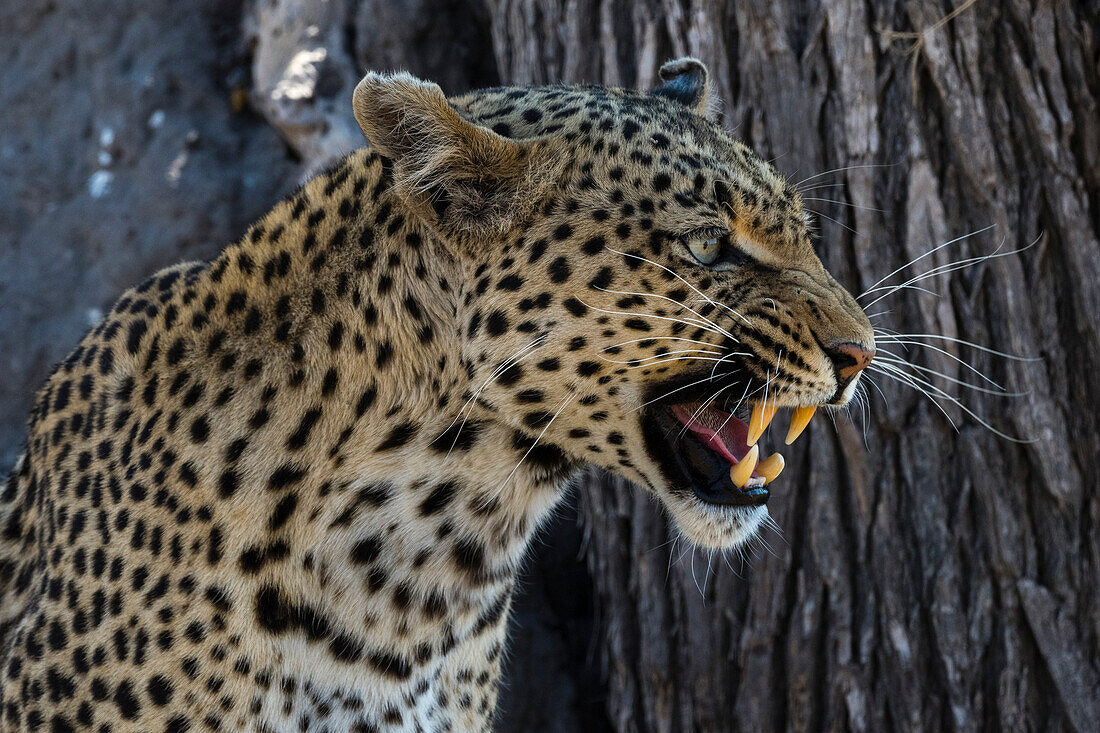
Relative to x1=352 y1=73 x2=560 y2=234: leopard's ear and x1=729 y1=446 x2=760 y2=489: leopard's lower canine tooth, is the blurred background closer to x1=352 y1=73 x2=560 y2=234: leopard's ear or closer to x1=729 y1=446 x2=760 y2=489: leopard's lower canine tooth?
x1=729 y1=446 x2=760 y2=489: leopard's lower canine tooth

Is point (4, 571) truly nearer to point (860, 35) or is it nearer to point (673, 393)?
point (673, 393)

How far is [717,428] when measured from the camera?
113 inches

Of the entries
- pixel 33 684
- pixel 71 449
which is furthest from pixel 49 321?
pixel 33 684

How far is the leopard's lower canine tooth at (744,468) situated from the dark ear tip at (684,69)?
51.4 inches

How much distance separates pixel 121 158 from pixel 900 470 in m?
4.80

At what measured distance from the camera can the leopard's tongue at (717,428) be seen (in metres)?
2.84

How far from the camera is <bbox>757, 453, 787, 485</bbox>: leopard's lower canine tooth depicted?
293 centimetres

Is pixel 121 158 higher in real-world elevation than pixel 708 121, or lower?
higher

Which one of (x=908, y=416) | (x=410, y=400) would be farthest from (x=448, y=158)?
(x=908, y=416)

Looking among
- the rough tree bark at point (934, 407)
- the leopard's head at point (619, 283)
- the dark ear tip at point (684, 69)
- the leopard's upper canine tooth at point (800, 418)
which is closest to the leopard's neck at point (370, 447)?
the leopard's head at point (619, 283)

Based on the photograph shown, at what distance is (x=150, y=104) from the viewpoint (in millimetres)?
6172

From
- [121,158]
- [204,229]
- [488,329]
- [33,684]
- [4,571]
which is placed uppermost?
[121,158]

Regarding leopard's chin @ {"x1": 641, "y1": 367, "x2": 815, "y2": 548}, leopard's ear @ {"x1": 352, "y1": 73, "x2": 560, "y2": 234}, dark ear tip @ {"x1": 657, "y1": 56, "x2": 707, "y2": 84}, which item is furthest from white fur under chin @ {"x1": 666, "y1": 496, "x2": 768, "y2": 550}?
dark ear tip @ {"x1": 657, "y1": 56, "x2": 707, "y2": 84}

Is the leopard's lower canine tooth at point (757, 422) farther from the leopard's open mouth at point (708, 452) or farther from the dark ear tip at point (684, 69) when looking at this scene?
the dark ear tip at point (684, 69)
